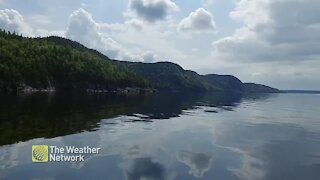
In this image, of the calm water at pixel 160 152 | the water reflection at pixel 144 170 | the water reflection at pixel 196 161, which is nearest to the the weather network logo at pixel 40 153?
the calm water at pixel 160 152

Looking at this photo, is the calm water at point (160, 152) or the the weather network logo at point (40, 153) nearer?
the calm water at point (160, 152)

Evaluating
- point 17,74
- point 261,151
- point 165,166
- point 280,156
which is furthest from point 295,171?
point 17,74

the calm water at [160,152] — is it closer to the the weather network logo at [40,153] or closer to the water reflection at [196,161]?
the water reflection at [196,161]

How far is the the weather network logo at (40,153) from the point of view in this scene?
3033 cm

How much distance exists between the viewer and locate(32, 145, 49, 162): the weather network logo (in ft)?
99.5

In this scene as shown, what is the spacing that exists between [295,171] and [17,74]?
181007 mm

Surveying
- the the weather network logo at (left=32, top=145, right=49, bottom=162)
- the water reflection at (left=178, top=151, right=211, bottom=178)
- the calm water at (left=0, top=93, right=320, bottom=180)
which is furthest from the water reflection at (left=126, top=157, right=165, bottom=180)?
the the weather network logo at (left=32, top=145, right=49, bottom=162)

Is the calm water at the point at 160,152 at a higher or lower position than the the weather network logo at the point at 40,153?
lower

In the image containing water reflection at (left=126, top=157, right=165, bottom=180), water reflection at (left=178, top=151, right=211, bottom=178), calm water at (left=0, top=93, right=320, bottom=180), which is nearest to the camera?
water reflection at (left=126, top=157, right=165, bottom=180)

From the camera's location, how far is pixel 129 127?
57.2 m

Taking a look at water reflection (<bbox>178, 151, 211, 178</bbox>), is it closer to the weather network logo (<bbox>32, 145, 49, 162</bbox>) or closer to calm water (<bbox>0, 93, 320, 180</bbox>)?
calm water (<bbox>0, 93, 320, 180</bbox>)

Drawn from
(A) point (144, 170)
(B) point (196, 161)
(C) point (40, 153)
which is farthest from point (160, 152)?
(C) point (40, 153)

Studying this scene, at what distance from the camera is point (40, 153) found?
32.1m

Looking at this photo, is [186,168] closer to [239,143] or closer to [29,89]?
[239,143]
